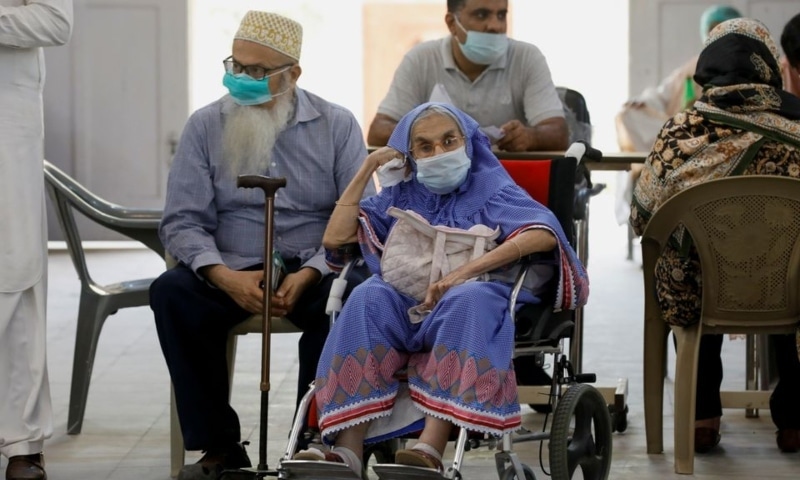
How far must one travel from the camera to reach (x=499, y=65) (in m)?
4.72

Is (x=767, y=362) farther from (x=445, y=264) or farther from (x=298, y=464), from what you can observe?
(x=298, y=464)

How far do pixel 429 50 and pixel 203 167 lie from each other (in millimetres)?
1214

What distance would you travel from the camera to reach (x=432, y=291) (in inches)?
129

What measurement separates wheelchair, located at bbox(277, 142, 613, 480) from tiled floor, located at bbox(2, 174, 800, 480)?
38cm

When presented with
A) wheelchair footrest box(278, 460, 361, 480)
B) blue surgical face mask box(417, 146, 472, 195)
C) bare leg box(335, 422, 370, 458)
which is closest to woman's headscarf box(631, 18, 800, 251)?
blue surgical face mask box(417, 146, 472, 195)

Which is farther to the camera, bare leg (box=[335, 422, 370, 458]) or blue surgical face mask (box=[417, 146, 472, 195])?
blue surgical face mask (box=[417, 146, 472, 195])

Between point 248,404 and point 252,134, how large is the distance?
1.29 m

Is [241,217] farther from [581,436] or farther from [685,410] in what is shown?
[685,410]

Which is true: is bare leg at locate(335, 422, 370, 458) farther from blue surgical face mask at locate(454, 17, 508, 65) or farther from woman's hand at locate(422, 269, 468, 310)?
blue surgical face mask at locate(454, 17, 508, 65)

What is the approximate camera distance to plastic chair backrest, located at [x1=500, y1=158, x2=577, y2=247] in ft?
11.8

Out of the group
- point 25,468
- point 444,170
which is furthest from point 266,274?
point 25,468

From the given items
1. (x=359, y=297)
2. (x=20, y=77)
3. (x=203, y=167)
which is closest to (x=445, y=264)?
(x=359, y=297)

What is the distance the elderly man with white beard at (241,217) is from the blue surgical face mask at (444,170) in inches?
14.1

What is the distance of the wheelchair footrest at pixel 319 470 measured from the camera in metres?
3.06
